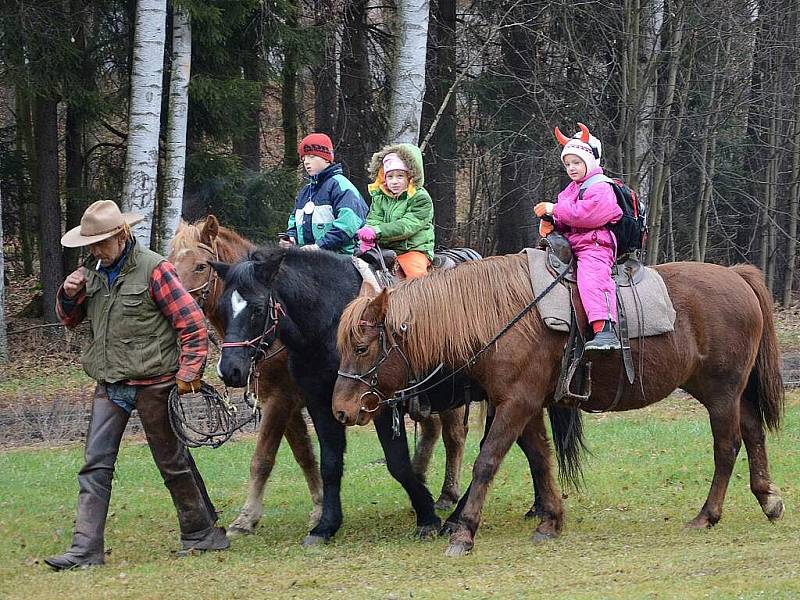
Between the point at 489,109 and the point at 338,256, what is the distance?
13.6 metres

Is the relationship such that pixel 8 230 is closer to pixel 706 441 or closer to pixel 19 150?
pixel 19 150

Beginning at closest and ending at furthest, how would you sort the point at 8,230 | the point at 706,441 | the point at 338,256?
the point at 338,256 → the point at 706,441 → the point at 8,230

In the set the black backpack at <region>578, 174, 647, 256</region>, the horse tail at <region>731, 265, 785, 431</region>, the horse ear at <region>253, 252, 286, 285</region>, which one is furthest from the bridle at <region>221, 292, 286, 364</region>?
the horse tail at <region>731, 265, 785, 431</region>

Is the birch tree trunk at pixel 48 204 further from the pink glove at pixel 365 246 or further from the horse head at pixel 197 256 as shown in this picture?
the pink glove at pixel 365 246

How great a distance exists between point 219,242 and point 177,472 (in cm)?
210

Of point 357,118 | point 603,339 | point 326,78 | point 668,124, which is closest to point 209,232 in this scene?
point 603,339

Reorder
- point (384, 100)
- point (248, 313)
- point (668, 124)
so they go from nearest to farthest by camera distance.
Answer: point (248, 313)
point (668, 124)
point (384, 100)

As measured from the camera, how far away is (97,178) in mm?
19734

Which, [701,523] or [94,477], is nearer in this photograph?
[94,477]

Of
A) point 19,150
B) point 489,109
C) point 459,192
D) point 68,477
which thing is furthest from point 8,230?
point 459,192

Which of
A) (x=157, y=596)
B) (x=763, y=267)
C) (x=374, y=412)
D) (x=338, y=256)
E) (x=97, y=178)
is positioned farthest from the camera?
(x=763, y=267)

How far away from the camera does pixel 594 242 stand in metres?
7.45

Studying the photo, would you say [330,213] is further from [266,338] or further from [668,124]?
[668,124]

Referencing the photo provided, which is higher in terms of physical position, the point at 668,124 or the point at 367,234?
the point at 668,124
